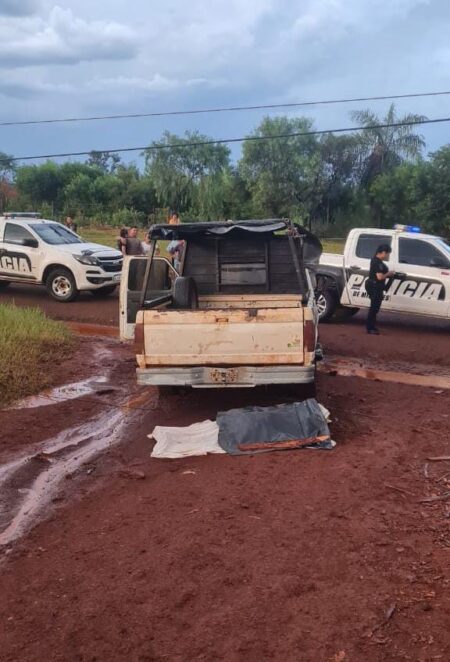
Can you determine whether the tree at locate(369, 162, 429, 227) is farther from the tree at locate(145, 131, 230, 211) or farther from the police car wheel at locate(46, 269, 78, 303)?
the police car wheel at locate(46, 269, 78, 303)

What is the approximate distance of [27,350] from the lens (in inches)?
381

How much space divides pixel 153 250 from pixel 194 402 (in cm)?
187

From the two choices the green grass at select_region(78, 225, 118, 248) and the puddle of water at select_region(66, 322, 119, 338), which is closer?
the puddle of water at select_region(66, 322, 119, 338)

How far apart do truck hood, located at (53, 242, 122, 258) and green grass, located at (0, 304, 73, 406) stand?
3.69m

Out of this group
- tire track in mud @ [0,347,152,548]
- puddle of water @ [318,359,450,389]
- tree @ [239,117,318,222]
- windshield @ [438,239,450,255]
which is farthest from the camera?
tree @ [239,117,318,222]

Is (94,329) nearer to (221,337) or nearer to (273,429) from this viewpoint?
(221,337)

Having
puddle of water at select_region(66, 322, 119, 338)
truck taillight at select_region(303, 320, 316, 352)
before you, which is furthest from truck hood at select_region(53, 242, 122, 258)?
truck taillight at select_region(303, 320, 316, 352)

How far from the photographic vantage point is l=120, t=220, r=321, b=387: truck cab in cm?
695

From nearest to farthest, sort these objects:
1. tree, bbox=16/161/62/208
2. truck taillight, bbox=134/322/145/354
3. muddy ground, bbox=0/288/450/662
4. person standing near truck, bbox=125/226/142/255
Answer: muddy ground, bbox=0/288/450/662
truck taillight, bbox=134/322/145/354
person standing near truck, bbox=125/226/142/255
tree, bbox=16/161/62/208

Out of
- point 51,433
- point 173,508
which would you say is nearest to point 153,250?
point 51,433

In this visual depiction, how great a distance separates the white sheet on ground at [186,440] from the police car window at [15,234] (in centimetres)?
1035

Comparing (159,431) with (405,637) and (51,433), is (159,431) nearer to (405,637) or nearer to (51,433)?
(51,433)

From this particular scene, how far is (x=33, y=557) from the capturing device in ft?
14.2

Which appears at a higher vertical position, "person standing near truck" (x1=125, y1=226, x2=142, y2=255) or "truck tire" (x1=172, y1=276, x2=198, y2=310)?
"person standing near truck" (x1=125, y1=226, x2=142, y2=255)
